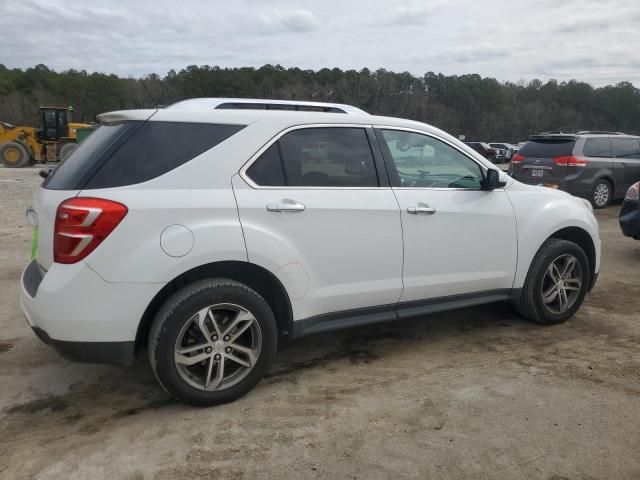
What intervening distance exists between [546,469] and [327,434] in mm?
1124

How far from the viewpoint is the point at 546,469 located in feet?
8.89

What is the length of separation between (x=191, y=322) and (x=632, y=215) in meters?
6.60

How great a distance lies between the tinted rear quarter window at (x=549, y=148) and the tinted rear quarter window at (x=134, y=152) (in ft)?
34.7

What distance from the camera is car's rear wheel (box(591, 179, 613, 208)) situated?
12.5 m

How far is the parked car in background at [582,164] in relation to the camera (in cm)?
1202

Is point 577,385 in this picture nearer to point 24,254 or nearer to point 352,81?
point 24,254

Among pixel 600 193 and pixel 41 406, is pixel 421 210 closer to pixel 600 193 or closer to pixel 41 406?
pixel 41 406

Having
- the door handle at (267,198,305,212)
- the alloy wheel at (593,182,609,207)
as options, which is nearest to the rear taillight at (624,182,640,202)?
the alloy wheel at (593,182,609,207)

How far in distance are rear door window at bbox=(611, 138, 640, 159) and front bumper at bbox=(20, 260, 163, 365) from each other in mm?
12840

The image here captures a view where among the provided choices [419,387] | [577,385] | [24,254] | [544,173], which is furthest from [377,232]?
[544,173]

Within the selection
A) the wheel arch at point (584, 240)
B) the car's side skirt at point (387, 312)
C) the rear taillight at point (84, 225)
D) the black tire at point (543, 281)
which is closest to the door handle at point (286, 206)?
the car's side skirt at point (387, 312)

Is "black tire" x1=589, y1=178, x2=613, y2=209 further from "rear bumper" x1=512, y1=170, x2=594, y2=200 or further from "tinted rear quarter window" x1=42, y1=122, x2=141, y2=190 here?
"tinted rear quarter window" x1=42, y1=122, x2=141, y2=190

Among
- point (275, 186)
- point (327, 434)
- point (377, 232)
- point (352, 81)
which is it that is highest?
point (352, 81)

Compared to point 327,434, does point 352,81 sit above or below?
above
